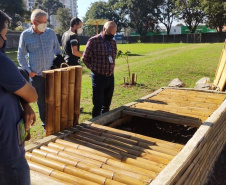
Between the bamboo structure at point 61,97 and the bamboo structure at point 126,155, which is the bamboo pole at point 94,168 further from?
the bamboo structure at point 61,97

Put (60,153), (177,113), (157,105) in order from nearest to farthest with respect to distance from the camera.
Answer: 1. (60,153)
2. (177,113)
3. (157,105)

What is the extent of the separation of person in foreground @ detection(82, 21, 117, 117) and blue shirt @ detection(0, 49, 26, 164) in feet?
8.41

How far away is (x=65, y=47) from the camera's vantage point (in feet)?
15.5

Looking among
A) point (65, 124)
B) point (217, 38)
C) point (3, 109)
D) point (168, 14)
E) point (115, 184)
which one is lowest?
point (115, 184)

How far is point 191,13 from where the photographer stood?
43156mm

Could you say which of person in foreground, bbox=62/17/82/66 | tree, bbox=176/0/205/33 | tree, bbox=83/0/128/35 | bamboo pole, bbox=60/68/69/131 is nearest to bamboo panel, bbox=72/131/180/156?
bamboo pole, bbox=60/68/69/131

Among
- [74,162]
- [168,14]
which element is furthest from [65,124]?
[168,14]

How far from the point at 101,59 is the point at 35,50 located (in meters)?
1.01

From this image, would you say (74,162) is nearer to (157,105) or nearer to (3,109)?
(3,109)

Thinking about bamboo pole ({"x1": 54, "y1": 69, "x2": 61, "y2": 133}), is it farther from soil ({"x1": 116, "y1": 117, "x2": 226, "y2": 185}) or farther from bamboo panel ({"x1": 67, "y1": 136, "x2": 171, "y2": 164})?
soil ({"x1": 116, "y1": 117, "x2": 226, "y2": 185})

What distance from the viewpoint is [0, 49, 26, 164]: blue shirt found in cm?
150

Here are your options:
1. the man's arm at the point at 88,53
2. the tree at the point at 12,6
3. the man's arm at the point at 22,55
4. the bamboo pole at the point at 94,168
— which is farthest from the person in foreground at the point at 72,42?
the tree at the point at 12,6

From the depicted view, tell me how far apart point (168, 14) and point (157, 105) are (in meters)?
49.6

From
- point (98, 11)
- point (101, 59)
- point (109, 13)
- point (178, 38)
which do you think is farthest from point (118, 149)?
point (98, 11)
